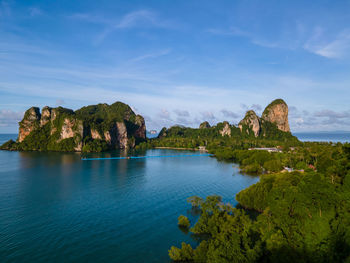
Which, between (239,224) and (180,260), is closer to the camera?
(180,260)

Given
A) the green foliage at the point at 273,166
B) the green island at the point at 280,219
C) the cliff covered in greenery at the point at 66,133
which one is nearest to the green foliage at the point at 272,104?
the cliff covered in greenery at the point at 66,133

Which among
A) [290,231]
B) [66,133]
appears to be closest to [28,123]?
[66,133]

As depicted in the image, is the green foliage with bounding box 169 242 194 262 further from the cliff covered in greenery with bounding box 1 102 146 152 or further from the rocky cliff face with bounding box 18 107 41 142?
the rocky cliff face with bounding box 18 107 41 142

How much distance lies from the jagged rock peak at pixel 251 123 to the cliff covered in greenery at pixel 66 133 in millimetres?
77817

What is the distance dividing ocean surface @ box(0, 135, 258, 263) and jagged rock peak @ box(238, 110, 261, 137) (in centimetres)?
10926

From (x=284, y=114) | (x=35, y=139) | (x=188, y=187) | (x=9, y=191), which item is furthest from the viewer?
(x=284, y=114)

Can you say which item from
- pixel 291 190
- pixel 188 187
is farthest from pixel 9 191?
pixel 291 190

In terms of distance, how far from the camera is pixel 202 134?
7165 inches

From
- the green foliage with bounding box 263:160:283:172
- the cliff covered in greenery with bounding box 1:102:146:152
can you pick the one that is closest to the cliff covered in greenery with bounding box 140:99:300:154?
the cliff covered in greenery with bounding box 1:102:146:152

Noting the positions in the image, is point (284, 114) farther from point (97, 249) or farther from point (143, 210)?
point (97, 249)

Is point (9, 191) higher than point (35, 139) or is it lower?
lower

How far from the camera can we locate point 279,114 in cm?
16012

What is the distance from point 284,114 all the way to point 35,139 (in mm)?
160475

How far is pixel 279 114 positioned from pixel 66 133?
459ft
